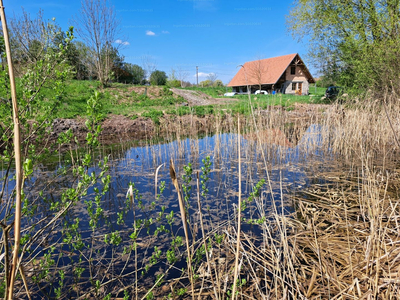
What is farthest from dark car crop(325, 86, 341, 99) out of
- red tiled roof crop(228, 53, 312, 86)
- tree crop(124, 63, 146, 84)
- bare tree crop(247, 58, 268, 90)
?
tree crop(124, 63, 146, 84)

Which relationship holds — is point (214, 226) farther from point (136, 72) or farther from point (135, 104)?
point (136, 72)

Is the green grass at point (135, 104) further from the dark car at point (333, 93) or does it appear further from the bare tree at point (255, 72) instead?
the bare tree at point (255, 72)

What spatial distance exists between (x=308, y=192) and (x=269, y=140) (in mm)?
2347

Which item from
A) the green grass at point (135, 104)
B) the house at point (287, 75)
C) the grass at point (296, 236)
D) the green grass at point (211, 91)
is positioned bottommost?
the grass at point (296, 236)

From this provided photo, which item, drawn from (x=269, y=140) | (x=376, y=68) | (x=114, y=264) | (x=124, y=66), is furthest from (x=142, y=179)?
(x=124, y=66)

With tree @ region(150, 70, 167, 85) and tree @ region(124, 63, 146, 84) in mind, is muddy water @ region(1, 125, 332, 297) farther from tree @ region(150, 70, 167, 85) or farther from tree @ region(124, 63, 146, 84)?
tree @ region(150, 70, 167, 85)

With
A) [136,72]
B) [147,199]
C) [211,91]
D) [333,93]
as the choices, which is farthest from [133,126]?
[136,72]

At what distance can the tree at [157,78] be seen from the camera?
116ft

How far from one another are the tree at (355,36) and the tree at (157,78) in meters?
24.2

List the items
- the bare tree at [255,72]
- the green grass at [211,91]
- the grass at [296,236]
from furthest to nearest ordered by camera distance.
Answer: the bare tree at [255,72]
the green grass at [211,91]
the grass at [296,236]

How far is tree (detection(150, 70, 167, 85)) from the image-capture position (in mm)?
35244

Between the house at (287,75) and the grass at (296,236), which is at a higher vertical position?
the house at (287,75)

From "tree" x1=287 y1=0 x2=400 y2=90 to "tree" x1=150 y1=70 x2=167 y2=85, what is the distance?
24.2m

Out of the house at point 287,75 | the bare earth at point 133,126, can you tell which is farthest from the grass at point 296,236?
the house at point 287,75
